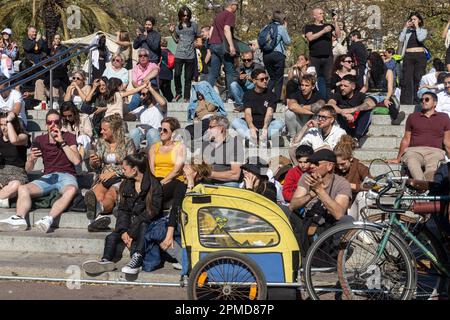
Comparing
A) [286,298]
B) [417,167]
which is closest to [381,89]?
[417,167]

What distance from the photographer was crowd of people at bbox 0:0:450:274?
341 inches

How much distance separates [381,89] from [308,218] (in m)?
10.0

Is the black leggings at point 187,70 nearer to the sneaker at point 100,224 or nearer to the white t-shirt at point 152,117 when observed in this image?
the white t-shirt at point 152,117

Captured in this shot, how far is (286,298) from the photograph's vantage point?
717 cm

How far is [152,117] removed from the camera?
12133mm

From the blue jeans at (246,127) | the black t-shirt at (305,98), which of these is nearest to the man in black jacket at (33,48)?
the blue jeans at (246,127)

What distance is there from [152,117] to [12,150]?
8.06 feet

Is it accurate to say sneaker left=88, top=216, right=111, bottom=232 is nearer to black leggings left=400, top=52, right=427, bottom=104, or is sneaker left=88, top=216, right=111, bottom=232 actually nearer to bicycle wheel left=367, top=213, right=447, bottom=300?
bicycle wheel left=367, top=213, right=447, bottom=300

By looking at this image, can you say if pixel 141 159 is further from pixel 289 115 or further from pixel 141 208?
pixel 289 115

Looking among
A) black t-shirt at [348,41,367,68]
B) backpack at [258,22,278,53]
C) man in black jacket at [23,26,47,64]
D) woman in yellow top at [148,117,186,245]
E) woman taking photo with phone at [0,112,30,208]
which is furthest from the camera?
man in black jacket at [23,26,47,64]

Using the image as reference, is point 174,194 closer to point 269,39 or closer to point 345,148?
point 345,148

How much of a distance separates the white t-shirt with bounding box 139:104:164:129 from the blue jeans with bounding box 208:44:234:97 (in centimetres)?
211

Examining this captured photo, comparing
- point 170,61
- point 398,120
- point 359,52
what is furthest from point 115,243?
point 359,52

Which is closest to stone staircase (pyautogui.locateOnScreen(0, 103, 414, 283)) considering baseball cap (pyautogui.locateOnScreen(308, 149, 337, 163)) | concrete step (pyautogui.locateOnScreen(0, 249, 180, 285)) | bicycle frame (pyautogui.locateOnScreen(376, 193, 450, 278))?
concrete step (pyautogui.locateOnScreen(0, 249, 180, 285))
